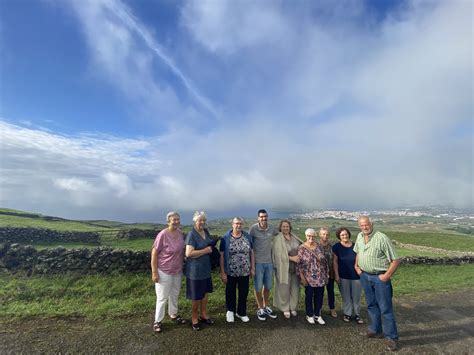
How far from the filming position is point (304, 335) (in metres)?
5.64

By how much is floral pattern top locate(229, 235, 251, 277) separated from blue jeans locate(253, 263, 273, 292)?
0.39 metres

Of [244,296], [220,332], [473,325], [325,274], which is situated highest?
[325,274]

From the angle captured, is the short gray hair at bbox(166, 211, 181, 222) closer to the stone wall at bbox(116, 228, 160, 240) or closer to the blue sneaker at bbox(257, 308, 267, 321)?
the blue sneaker at bbox(257, 308, 267, 321)

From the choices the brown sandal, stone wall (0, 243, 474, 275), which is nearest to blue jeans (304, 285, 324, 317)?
the brown sandal

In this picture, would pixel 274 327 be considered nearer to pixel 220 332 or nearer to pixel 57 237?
pixel 220 332

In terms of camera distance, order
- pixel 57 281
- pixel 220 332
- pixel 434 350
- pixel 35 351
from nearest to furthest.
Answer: pixel 35 351
pixel 434 350
pixel 220 332
pixel 57 281

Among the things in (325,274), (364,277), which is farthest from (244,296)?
(364,277)

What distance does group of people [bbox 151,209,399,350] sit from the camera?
220 inches

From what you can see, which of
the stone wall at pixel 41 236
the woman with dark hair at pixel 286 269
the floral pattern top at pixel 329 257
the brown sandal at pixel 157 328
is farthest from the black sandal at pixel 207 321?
the stone wall at pixel 41 236

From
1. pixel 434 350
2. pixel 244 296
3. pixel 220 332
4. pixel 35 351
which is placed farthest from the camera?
pixel 244 296

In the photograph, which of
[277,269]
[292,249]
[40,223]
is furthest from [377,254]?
[40,223]

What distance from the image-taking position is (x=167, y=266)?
5.74 metres

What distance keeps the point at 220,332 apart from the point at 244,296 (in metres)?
0.98

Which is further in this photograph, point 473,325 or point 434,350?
point 473,325
